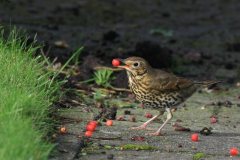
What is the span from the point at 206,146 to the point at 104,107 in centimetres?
165

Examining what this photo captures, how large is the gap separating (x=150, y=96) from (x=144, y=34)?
18.9 feet

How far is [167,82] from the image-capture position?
505 centimetres

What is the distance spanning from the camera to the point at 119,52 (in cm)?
853

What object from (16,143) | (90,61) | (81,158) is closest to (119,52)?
(90,61)

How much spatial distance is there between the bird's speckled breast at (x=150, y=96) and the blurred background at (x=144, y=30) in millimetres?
2019

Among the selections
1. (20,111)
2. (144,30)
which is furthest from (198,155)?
(144,30)

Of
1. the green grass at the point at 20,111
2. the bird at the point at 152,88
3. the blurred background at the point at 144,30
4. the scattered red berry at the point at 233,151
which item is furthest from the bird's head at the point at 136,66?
the blurred background at the point at 144,30

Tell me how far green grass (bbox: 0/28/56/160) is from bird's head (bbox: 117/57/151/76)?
0.97 meters

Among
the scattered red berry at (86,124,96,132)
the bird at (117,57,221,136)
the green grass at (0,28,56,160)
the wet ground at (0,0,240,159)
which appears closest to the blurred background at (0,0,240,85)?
the wet ground at (0,0,240,159)

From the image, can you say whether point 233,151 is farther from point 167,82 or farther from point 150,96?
point 167,82

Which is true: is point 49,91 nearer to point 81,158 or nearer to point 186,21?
point 81,158

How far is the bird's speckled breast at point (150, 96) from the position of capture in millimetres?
4793

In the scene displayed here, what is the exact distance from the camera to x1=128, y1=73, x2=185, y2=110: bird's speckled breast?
4.79m

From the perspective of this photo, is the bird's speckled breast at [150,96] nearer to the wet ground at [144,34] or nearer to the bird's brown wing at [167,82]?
the bird's brown wing at [167,82]
